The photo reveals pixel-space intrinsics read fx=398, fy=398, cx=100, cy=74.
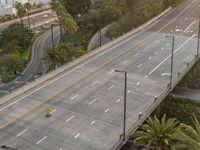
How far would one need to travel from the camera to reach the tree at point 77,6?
437 feet

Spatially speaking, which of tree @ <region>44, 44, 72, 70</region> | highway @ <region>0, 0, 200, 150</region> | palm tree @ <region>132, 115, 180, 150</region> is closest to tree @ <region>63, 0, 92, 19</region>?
tree @ <region>44, 44, 72, 70</region>

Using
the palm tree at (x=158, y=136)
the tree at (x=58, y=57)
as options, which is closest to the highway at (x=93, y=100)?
the palm tree at (x=158, y=136)

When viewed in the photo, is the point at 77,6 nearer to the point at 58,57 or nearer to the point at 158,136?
the point at 58,57

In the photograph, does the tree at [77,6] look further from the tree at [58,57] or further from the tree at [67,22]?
the tree at [58,57]

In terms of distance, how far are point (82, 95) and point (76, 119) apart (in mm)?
8175

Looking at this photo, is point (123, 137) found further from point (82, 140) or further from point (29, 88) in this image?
point (29, 88)

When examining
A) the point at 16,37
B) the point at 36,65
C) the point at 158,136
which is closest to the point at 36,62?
the point at 36,65

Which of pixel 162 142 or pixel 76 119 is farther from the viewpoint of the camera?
pixel 76 119

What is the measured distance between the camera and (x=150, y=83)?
6356cm

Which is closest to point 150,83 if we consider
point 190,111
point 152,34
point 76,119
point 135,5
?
point 190,111

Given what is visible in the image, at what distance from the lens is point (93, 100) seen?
55531mm

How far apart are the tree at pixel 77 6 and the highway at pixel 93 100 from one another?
49250mm

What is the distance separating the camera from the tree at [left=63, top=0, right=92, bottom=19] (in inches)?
5246

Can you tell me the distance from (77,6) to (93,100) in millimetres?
83246
